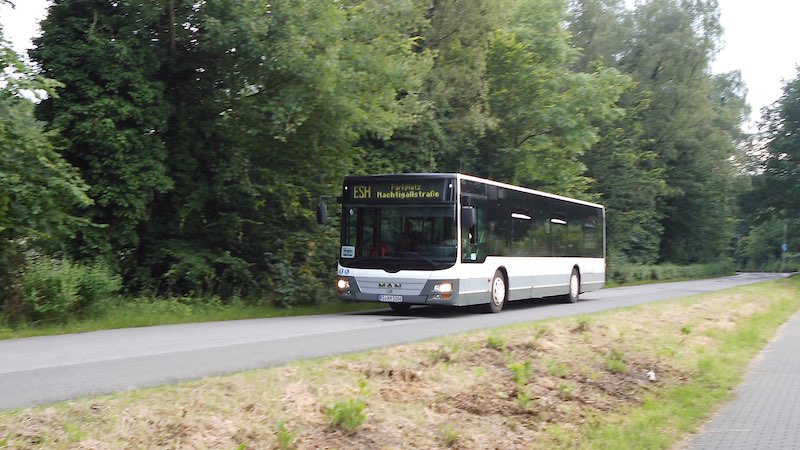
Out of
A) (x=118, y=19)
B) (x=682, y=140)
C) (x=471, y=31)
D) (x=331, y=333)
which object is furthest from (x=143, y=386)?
(x=682, y=140)

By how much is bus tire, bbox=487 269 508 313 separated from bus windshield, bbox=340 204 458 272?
90.1 inches

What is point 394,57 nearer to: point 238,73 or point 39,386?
point 238,73

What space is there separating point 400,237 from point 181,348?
7.08 metres

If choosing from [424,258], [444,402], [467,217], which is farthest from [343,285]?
[444,402]

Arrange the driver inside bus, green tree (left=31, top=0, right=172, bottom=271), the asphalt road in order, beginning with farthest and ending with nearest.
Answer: the driver inside bus < green tree (left=31, top=0, right=172, bottom=271) < the asphalt road

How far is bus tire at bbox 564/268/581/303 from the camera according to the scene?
24.1 metres

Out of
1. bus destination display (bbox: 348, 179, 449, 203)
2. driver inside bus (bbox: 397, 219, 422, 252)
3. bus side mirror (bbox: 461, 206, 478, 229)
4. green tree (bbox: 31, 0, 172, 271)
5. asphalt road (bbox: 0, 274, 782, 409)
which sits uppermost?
green tree (bbox: 31, 0, 172, 271)

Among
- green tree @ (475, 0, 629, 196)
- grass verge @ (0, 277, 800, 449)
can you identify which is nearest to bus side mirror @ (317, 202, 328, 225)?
grass verge @ (0, 277, 800, 449)

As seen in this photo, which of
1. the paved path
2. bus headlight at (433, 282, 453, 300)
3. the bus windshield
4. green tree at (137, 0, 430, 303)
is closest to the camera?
the paved path

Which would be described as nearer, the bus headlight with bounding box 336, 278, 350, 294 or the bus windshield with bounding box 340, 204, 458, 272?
the bus windshield with bounding box 340, 204, 458, 272

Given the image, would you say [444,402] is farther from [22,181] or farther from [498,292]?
[498,292]

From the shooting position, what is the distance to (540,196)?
21.7 metres

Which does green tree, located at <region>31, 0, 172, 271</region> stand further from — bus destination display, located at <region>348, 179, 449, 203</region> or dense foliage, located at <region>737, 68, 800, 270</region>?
dense foliage, located at <region>737, 68, 800, 270</region>

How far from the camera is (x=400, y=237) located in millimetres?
17266
